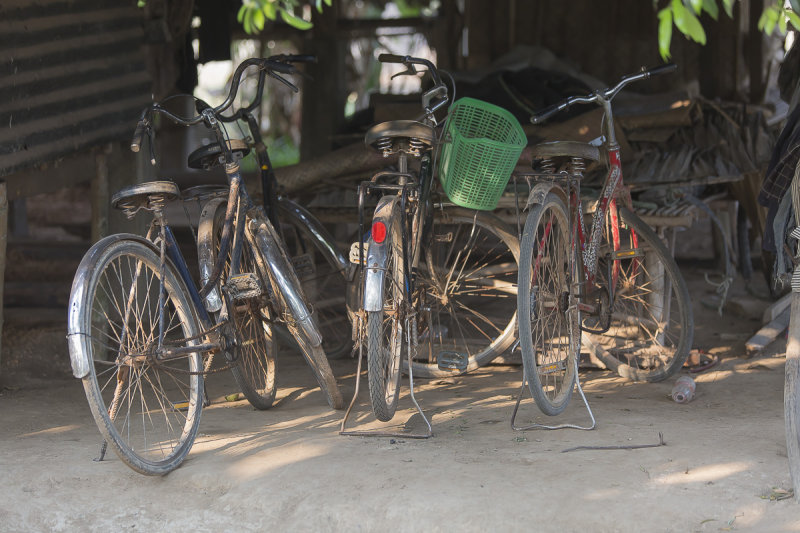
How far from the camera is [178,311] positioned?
363 cm

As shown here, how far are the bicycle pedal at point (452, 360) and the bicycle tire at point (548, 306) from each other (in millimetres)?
450

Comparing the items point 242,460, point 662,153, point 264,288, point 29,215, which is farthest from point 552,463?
point 29,215

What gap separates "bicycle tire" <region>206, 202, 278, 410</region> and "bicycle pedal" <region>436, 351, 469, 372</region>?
0.88 metres

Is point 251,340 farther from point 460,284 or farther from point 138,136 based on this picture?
point 460,284

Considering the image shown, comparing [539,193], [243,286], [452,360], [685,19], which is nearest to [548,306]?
[539,193]

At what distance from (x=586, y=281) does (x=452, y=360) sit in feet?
2.70

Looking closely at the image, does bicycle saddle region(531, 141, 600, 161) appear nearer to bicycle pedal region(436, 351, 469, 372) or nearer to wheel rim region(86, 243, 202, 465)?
bicycle pedal region(436, 351, 469, 372)

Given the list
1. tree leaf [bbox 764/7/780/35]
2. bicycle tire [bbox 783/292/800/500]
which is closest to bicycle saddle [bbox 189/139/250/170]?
tree leaf [bbox 764/7/780/35]

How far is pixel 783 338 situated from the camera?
5.55 meters

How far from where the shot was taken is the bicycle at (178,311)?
3092 mm

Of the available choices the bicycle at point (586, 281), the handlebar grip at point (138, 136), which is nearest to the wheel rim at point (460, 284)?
the bicycle at point (586, 281)

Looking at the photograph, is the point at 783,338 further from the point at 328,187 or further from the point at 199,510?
the point at 199,510

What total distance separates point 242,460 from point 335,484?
48 cm

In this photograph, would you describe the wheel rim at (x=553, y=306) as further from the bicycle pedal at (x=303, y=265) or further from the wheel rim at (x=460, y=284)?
the bicycle pedal at (x=303, y=265)
